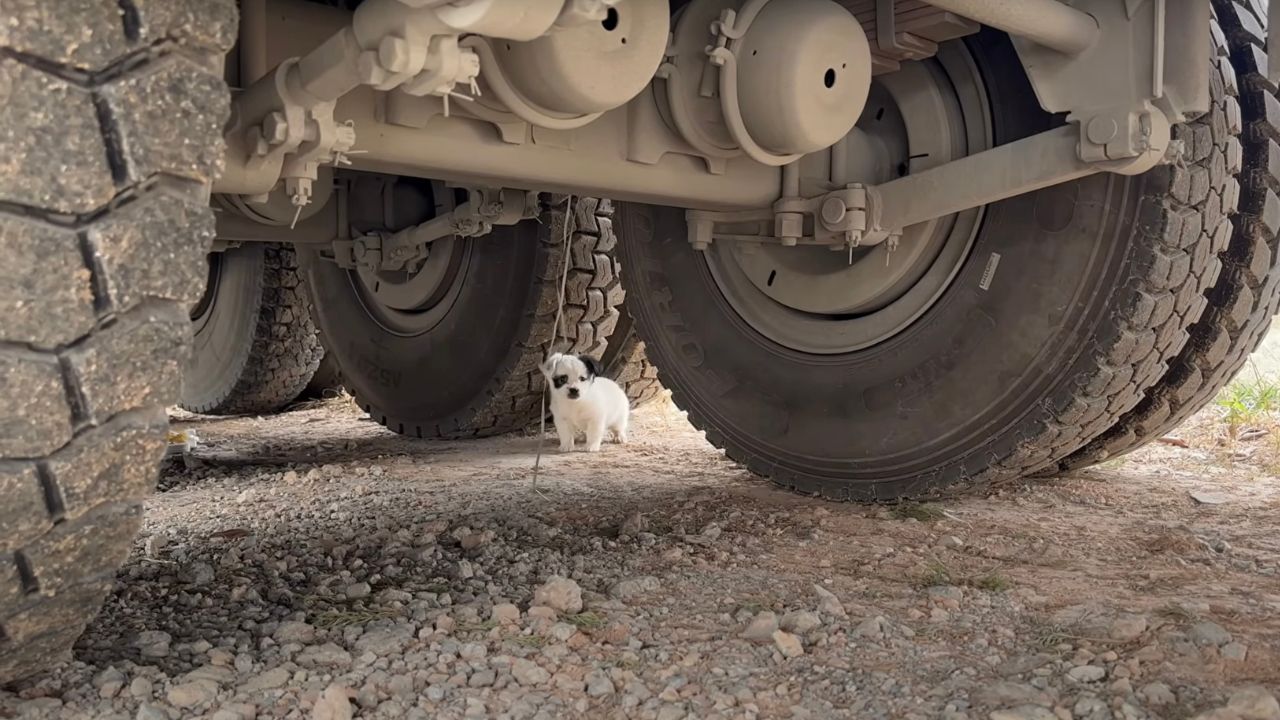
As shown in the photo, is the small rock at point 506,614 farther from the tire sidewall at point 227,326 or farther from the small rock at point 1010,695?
the tire sidewall at point 227,326

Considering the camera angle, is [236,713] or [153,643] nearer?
[236,713]

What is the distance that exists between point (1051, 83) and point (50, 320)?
192 centimetres

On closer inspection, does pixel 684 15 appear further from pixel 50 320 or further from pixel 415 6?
pixel 50 320

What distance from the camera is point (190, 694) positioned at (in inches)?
57.7

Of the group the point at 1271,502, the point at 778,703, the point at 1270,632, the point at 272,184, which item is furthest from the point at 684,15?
the point at 1271,502

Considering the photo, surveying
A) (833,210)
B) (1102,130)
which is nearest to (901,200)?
(833,210)

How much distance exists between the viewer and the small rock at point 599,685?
5.04 ft

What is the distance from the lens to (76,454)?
122cm

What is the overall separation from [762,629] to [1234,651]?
0.70 meters

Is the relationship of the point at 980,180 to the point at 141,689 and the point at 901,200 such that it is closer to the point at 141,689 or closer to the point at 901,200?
the point at 901,200

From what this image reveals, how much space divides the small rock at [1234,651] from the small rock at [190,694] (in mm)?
1475

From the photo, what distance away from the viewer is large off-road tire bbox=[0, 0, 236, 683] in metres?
1.15

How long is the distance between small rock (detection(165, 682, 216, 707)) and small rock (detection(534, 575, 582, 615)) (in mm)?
584

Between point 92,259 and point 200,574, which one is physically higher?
point 92,259
